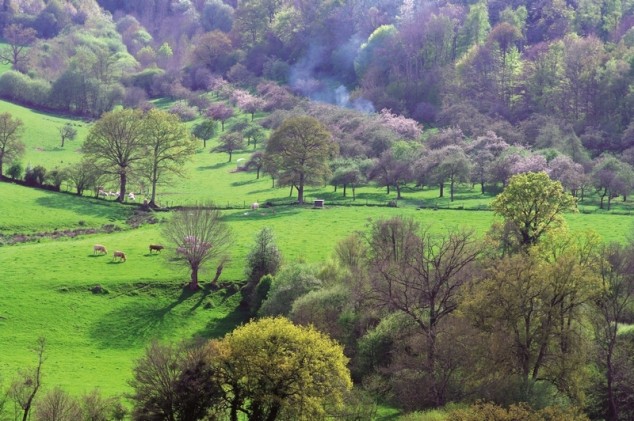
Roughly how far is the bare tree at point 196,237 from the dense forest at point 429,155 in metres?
0.42

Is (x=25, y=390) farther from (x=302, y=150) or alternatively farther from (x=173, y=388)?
(x=302, y=150)

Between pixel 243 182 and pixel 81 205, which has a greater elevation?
pixel 243 182

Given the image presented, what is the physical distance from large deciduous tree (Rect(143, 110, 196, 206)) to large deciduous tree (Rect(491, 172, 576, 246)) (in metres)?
46.5

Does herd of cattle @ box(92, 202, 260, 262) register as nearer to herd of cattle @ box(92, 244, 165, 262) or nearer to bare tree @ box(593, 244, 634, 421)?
herd of cattle @ box(92, 244, 165, 262)

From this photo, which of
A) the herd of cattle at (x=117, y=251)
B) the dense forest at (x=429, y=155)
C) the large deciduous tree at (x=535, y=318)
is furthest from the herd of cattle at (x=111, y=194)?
the large deciduous tree at (x=535, y=318)

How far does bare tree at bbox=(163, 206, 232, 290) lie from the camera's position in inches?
2482

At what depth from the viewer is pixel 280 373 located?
41000mm

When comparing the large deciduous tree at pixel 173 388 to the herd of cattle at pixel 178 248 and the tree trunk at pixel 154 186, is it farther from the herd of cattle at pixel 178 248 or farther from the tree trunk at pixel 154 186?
the tree trunk at pixel 154 186

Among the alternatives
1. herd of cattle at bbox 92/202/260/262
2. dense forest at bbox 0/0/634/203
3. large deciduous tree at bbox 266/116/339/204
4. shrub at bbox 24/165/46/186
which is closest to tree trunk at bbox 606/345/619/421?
herd of cattle at bbox 92/202/260/262

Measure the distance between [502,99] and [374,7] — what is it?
179 feet

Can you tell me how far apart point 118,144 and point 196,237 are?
32.1 m

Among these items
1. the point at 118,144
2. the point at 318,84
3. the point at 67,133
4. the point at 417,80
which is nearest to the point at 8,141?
the point at 118,144

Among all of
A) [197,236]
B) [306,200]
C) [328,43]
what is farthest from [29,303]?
[328,43]

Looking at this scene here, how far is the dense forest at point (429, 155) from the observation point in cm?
4406
